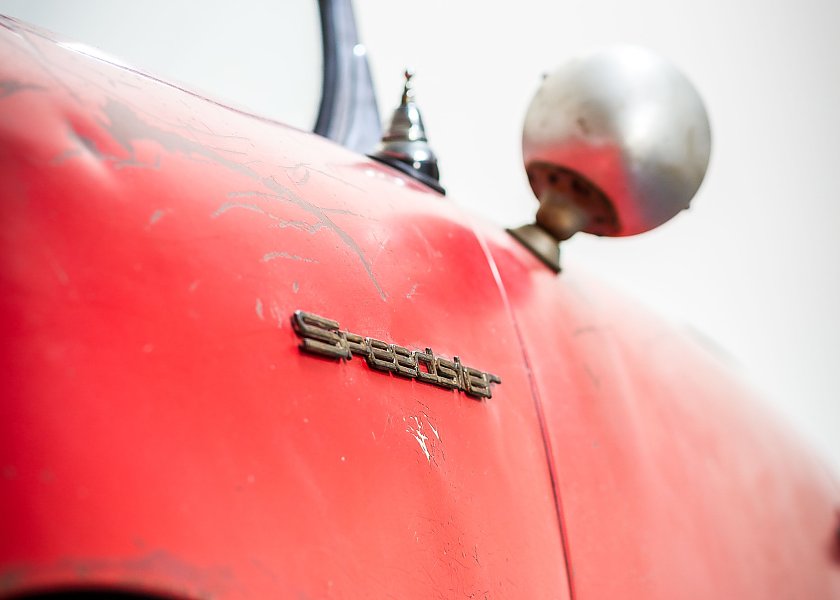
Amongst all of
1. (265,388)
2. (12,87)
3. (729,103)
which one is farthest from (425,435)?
(729,103)

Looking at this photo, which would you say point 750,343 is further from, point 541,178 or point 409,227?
point 409,227

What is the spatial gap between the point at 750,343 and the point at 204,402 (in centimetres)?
205

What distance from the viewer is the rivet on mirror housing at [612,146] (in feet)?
2.97

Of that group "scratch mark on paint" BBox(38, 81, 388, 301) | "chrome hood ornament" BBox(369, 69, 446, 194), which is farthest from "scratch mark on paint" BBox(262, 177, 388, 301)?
"chrome hood ornament" BBox(369, 69, 446, 194)

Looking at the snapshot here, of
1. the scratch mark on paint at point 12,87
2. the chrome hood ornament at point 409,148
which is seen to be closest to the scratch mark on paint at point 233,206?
the scratch mark on paint at point 12,87

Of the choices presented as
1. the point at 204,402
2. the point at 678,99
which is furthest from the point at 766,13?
the point at 204,402

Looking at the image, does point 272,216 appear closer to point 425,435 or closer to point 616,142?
point 425,435

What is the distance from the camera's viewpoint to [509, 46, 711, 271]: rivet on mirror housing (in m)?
0.90

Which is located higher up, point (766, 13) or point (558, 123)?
point (766, 13)

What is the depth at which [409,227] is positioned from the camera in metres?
0.71

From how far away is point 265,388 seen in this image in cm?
47

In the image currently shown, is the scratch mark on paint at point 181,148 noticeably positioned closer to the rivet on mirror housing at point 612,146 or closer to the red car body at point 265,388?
the red car body at point 265,388

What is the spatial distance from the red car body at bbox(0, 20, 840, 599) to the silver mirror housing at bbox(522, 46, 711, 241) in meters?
0.12

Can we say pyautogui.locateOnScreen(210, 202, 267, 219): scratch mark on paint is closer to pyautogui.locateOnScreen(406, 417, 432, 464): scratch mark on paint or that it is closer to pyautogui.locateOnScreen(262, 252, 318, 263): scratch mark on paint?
pyautogui.locateOnScreen(262, 252, 318, 263): scratch mark on paint
